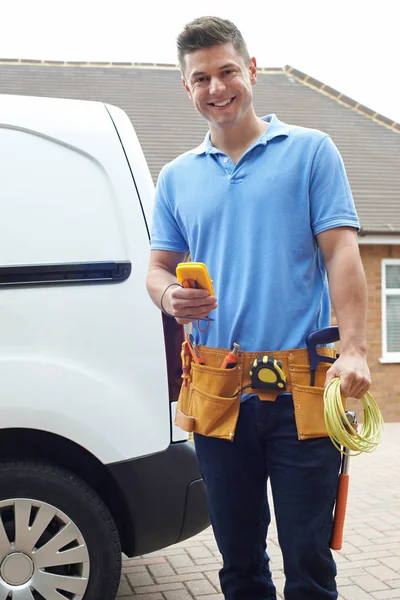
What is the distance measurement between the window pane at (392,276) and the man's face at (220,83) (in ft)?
40.2

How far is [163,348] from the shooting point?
122 inches

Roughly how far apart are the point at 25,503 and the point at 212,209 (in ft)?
4.27

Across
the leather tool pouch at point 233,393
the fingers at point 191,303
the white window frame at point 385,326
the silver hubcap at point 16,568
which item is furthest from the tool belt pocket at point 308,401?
the white window frame at point 385,326

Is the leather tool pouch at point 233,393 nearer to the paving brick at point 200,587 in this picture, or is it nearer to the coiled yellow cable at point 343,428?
the coiled yellow cable at point 343,428

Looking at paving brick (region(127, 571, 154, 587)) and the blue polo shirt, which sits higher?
the blue polo shirt

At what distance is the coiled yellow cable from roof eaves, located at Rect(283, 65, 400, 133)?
1640 centimetres

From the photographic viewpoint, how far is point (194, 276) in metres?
2.14

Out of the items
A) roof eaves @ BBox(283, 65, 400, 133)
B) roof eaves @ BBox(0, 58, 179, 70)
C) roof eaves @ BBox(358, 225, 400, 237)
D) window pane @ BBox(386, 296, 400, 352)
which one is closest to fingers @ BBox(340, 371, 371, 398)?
roof eaves @ BBox(358, 225, 400, 237)

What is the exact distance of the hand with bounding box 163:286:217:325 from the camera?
2.17m

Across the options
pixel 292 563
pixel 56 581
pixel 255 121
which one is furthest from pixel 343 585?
pixel 255 121

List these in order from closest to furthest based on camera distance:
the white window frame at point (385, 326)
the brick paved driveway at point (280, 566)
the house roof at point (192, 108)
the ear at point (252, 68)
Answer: the ear at point (252, 68) → the brick paved driveway at point (280, 566) → the white window frame at point (385, 326) → the house roof at point (192, 108)

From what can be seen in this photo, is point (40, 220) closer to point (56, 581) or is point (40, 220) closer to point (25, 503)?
point (25, 503)

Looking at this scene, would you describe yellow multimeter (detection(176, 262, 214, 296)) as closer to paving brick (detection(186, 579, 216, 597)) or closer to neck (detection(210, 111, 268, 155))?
neck (detection(210, 111, 268, 155))

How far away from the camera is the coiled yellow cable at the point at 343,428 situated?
2109 mm
